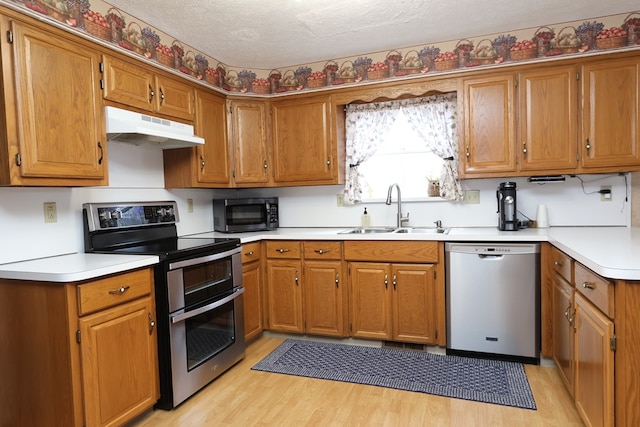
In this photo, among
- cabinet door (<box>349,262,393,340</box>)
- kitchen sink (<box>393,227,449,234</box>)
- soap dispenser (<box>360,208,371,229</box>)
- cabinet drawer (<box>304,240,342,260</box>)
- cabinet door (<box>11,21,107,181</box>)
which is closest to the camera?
cabinet door (<box>11,21,107,181</box>)

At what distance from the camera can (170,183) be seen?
305 centimetres

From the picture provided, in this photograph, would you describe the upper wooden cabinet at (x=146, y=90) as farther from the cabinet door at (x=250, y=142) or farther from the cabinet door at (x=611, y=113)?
the cabinet door at (x=611, y=113)

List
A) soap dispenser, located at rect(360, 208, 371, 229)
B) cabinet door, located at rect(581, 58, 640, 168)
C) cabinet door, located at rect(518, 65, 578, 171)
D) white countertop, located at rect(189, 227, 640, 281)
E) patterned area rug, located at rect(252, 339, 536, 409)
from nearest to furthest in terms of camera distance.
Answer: white countertop, located at rect(189, 227, 640, 281) → patterned area rug, located at rect(252, 339, 536, 409) → cabinet door, located at rect(581, 58, 640, 168) → cabinet door, located at rect(518, 65, 578, 171) → soap dispenser, located at rect(360, 208, 371, 229)

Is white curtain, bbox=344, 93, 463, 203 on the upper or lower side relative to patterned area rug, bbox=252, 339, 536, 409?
upper

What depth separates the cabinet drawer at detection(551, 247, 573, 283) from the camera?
204 cm

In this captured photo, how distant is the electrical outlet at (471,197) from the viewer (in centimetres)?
317

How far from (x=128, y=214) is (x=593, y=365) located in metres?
2.71

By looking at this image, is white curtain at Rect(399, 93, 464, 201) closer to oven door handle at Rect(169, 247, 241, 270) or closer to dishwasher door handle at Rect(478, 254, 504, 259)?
dishwasher door handle at Rect(478, 254, 504, 259)

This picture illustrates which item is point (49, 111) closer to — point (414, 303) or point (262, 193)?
point (262, 193)

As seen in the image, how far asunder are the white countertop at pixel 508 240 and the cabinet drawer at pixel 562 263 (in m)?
0.05

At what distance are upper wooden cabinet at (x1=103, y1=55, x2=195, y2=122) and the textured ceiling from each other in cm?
37

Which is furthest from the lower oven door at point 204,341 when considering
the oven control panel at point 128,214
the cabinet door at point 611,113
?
the cabinet door at point 611,113

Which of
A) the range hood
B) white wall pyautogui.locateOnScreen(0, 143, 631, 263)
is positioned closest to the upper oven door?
white wall pyautogui.locateOnScreen(0, 143, 631, 263)

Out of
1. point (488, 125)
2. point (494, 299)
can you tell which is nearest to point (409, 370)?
point (494, 299)
